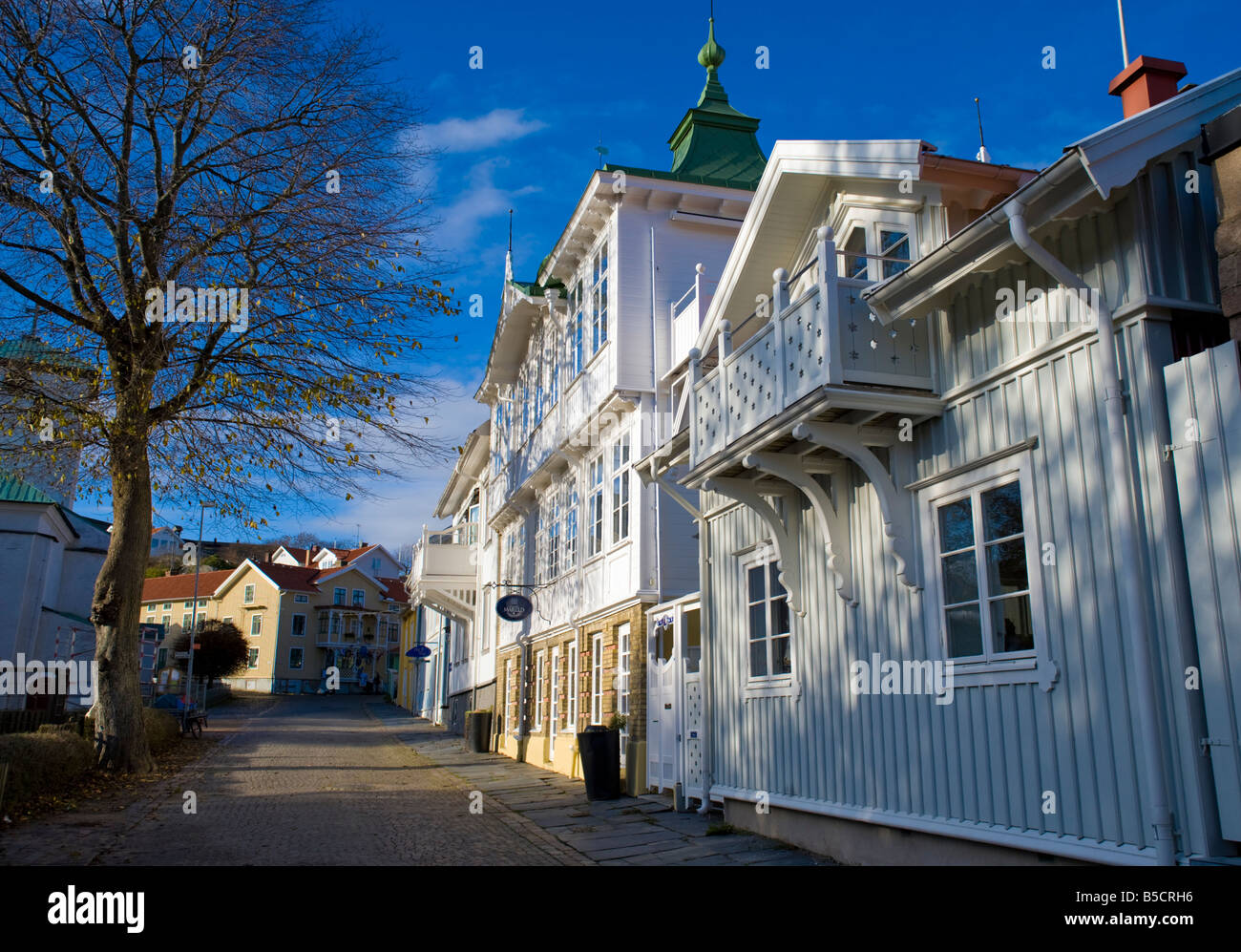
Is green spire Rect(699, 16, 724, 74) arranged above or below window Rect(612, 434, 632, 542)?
above

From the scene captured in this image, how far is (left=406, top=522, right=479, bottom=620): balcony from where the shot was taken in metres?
29.8

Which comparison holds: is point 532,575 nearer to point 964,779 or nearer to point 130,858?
point 130,858

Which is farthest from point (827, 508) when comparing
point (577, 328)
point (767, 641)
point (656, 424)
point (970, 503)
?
point (577, 328)

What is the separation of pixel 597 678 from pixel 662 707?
11.9 feet

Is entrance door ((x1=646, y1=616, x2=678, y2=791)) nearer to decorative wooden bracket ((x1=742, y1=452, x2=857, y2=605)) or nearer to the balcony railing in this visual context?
decorative wooden bracket ((x1=742, y1=452, x2=857, y2=605))

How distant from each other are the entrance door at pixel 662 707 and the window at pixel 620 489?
1931 mm

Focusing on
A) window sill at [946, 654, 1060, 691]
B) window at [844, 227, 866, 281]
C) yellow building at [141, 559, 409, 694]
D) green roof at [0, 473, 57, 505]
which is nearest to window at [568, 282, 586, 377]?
window at [844, 227, 866, 281]

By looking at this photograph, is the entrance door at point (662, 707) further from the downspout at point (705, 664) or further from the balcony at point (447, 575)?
the balcony at point (447, 575)

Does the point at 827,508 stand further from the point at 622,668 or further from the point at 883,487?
the point at 622,668

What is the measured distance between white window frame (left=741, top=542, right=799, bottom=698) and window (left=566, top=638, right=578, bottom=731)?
24.5 feet

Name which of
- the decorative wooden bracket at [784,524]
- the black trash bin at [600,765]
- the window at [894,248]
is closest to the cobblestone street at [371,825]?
the black trash bin at [600,765]

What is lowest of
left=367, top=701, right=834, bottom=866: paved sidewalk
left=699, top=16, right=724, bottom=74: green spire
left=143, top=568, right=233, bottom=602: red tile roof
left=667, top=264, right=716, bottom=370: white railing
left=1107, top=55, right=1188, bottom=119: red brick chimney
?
left=367, top=701, right=834, bottom=866: paved sidewalk
